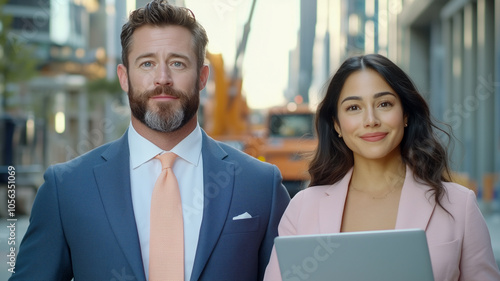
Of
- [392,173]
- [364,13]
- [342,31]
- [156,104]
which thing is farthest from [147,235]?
[342,31]

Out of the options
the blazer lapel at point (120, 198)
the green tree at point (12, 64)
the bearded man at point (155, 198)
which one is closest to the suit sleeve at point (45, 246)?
the bearded man at point (155, 198)

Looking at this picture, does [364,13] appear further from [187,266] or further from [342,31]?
[187,266]

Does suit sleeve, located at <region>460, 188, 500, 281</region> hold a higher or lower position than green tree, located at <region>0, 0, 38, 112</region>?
lower

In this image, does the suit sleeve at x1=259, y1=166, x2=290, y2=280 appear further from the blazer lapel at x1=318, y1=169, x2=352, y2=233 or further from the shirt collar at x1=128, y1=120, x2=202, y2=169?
the shirt collar at x1=128, y1=120, x2=202, y2=169

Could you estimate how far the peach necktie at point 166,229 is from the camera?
8.65ft

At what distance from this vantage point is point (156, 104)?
108 inches

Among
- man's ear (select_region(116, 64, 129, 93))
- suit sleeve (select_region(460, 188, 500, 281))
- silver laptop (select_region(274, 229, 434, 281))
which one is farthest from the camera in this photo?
man's ear (select_region(116, 64, 129, 93))

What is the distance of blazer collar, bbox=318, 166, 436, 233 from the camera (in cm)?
269

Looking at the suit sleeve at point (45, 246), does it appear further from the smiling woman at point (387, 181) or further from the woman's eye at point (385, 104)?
the woman's eye at point (385, 104)

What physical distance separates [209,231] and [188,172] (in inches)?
10.6

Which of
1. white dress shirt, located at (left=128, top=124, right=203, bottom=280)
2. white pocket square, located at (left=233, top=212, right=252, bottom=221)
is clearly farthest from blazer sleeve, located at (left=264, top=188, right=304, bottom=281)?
white dress shirt, located at (left=128, top=124, right=203, bottom=280)

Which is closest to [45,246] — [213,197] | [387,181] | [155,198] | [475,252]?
[155,198]

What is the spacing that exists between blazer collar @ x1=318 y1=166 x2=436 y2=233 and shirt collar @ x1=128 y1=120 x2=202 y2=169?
0.55m

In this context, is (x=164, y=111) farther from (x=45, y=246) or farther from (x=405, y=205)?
(x=405, y=205)
